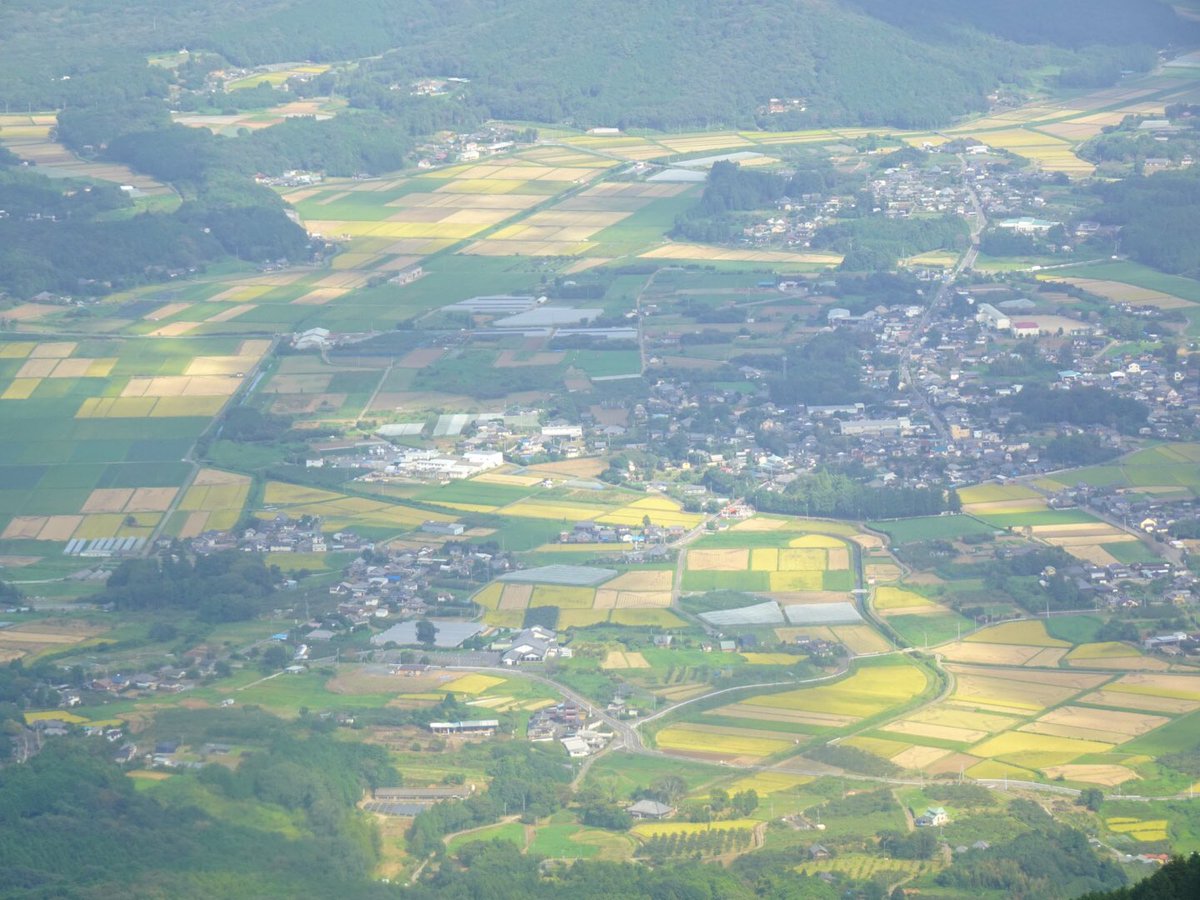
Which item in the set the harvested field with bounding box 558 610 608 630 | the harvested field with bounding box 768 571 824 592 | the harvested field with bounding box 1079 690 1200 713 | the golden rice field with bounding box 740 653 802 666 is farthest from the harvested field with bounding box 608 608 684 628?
the harvested field with bounding box 1079 690 1200 713

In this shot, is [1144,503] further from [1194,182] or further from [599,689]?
[1194,182]

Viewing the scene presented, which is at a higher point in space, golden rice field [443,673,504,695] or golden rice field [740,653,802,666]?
golden rice field [443,673,504,695]

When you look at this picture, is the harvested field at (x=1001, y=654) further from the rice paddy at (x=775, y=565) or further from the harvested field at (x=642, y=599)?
the harvested field at (x=642, y=599)

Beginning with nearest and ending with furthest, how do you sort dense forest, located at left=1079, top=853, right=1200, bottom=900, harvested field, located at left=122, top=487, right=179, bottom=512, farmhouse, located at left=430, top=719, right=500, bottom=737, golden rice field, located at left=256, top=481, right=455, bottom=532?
dense forest, located at left=1079, top=853, right=1200, bottom=900
farmhouse, located at left=430, top=719, right=500, bottom=737
golden rice field, located at left=256, top=481, right=455, bottom=532
harvested field, located at left=122, top=487, right=179, bottom=512

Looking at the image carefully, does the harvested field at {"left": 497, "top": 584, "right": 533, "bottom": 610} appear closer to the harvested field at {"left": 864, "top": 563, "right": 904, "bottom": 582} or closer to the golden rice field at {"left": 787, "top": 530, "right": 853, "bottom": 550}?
the golden rice field at {"left": 787, "top": 530, "right": 853, "bottom": 550}

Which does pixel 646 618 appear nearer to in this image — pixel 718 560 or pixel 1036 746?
pixel 718 560

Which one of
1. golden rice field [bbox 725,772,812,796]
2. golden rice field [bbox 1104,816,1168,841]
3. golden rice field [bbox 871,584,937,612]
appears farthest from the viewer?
golden rice field [bbox 871,584,937,612]

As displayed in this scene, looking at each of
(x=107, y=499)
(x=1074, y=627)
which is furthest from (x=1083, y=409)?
(x=107, y=499)

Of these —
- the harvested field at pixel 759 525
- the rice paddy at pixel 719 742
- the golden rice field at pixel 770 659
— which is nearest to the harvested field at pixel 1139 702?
the golden rice field at pixel 770 659
